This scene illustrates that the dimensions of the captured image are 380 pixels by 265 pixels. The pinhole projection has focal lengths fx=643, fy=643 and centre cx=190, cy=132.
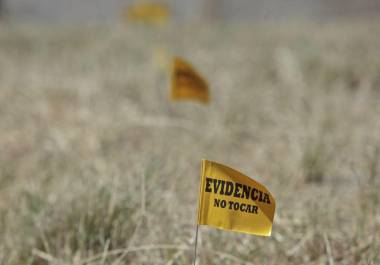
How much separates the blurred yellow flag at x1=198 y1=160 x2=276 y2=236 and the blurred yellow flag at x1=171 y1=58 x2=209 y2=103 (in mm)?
1155

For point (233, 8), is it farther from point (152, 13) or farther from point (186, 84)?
point (186, 84)

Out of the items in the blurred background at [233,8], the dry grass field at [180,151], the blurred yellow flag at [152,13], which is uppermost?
the blurred background at [233,8]

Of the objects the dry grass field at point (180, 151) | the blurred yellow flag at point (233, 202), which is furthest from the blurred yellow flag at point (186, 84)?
the blurred yellow flag at point (233, 202)

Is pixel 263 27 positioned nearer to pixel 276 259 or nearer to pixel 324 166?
pixel 324 166

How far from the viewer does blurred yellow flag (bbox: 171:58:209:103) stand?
2.42 metres

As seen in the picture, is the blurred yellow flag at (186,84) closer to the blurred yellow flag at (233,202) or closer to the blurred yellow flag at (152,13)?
the blurred yellow flag at (233,202)

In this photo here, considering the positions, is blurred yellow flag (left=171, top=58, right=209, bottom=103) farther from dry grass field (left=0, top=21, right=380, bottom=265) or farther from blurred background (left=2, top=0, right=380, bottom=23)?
blurred background (left=2, top=0, right=380, bottom=23)

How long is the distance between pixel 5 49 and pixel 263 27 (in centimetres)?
317

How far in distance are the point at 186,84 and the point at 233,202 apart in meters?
1.20

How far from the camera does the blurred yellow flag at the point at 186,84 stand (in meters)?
2.42

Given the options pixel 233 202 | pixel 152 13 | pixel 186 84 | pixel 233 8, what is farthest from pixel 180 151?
→ pixel 233 8

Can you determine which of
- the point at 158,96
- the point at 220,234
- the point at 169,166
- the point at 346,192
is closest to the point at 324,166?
the point at 346,192

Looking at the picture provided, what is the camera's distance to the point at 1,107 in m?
3.61

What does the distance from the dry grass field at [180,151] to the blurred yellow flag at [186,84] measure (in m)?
0.25
